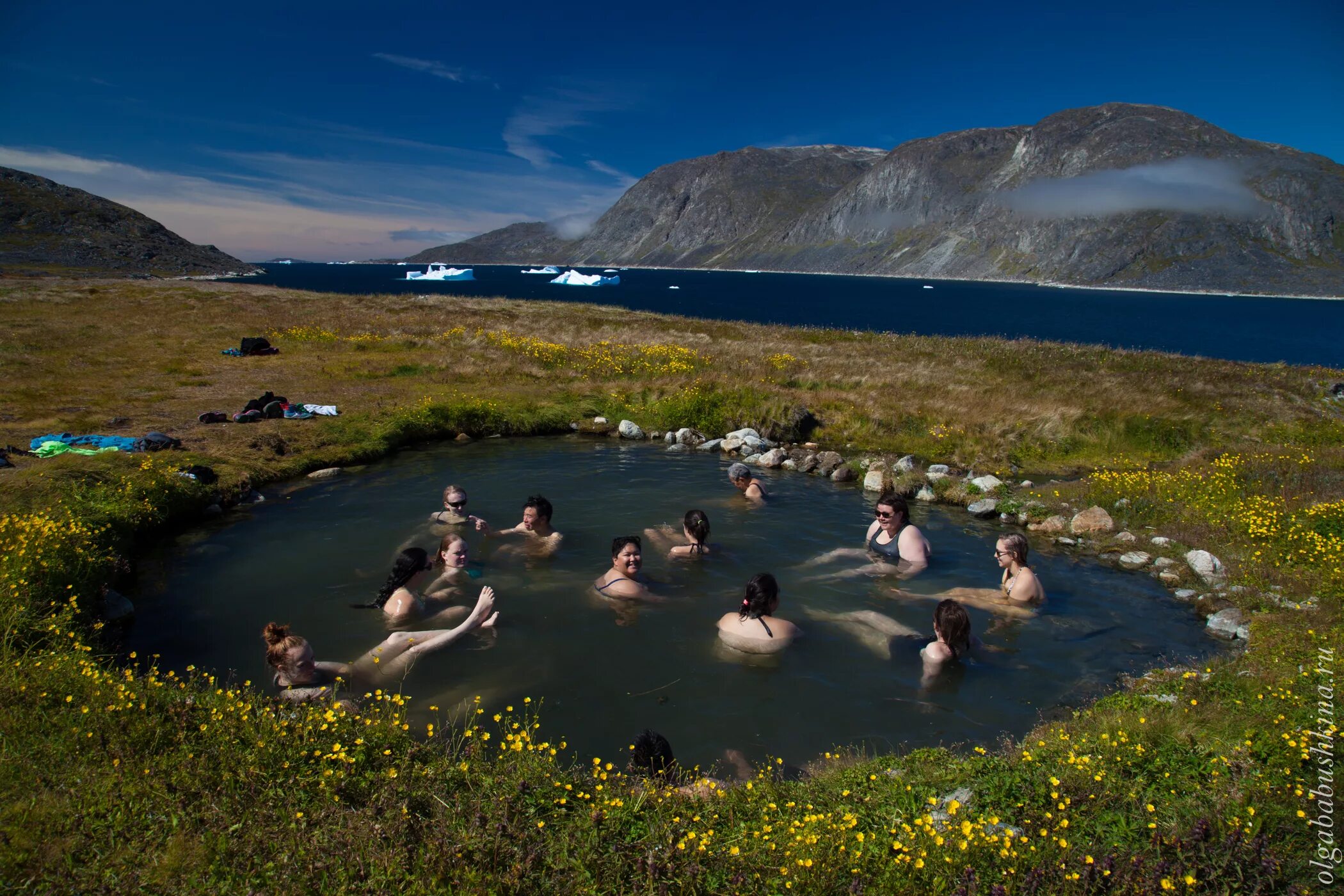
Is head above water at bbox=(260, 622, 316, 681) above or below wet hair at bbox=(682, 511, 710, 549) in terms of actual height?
below

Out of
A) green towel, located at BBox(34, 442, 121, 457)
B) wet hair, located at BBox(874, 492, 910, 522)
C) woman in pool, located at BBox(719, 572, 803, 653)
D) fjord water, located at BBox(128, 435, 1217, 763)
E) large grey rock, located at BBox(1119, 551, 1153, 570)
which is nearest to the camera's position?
fjord water, located at BBox(128, 435, 1217, 763)

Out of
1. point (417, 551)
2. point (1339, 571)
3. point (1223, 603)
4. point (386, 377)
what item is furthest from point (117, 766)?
point (386, 377)

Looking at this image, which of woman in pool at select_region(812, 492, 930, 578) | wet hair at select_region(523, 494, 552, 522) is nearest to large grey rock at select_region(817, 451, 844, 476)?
woman in pool at select_region(812, 492, 930, 578)

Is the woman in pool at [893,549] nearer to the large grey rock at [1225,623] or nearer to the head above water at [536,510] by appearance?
the large grey rock at [1225,623]

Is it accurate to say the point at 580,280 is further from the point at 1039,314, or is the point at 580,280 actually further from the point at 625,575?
the point at 625,575

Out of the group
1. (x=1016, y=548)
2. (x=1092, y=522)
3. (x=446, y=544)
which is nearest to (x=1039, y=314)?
(x=1092, y=522)

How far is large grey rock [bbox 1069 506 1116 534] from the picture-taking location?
1443 centimetres

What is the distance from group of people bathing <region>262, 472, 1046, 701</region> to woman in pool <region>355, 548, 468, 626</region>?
0.05 ft

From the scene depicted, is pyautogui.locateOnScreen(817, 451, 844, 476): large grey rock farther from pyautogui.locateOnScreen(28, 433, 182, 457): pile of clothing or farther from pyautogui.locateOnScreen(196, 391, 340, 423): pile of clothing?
pyautogui.locateOnScreen(28, 433, 182, 457): pile of clothing

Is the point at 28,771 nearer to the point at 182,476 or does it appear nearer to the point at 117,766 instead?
the point at 117,766

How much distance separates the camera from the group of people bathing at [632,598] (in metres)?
8.70

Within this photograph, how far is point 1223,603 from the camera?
11.2 metres

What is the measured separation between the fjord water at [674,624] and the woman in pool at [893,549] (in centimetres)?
37

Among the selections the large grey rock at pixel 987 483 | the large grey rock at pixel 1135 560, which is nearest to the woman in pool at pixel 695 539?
the large grey rock at pixel 987 483
